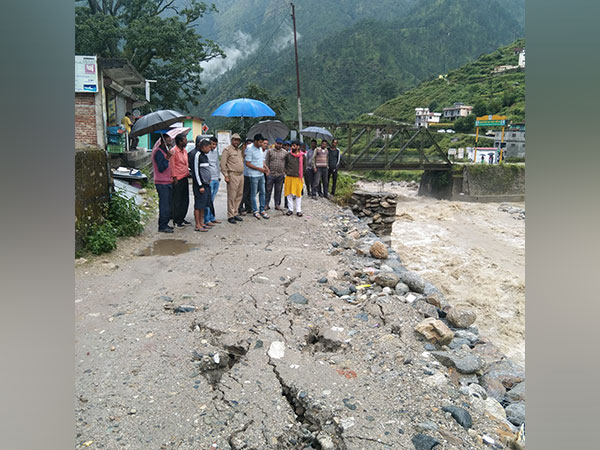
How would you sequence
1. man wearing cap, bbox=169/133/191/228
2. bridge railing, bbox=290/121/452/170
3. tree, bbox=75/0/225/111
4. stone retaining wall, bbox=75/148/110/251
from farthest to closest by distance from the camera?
tree, bbox=75/0/225/111, bridge railing, bbox=290/121/452/170, man wearing cap, bbox=169/133/191/228, stone retaining wall, bbox=75/148/110/251

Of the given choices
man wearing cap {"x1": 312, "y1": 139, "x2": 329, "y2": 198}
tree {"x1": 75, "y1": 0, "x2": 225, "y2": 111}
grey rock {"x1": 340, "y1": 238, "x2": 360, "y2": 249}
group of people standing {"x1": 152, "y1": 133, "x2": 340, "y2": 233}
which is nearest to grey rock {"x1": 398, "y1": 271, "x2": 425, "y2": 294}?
grey rock {"x1": 340, "y1": 238, "x2": 360, "y2": 249}

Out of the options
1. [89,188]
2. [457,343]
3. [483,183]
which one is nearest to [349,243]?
[457,343]

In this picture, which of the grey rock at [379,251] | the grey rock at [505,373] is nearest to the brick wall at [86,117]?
the grey rock at [379,251]

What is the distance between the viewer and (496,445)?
229 cm

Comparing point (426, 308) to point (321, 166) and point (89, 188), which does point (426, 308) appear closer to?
point (89, 188)

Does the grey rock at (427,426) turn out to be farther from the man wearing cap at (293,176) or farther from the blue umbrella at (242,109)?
the blue umbrella at (242,109)

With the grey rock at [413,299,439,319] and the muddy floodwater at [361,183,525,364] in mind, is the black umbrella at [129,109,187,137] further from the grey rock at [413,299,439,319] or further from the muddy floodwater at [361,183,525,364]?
the muddy floodwater at [361,183,525,364]

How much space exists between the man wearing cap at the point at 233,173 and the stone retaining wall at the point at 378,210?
3.49m

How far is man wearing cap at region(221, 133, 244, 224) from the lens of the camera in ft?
22.3

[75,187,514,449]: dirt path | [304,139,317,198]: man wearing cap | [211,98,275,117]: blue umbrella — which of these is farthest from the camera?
[304,139,317,198]: man wearing cap

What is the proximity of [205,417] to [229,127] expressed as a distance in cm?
2567

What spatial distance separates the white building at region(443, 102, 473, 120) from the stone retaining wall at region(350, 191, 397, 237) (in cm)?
3576
